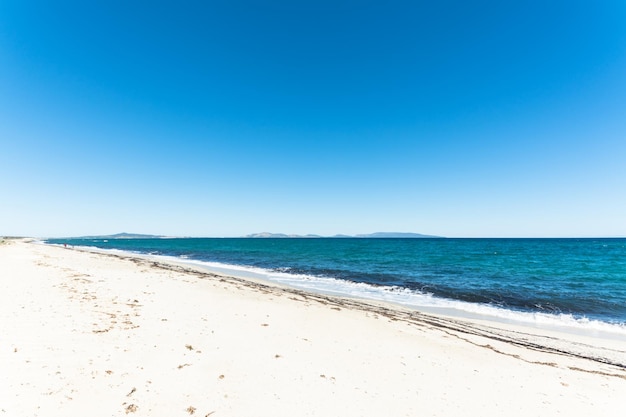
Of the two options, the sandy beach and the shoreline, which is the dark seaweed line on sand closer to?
the sandy beach

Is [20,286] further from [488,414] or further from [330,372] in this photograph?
[488,414]

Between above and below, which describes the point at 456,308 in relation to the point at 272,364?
below

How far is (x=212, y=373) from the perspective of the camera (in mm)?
6059

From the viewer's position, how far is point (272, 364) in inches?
263

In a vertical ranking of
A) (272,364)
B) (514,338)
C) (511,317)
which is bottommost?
(511,317)

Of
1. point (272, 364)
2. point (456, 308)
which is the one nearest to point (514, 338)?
point (456, 308)

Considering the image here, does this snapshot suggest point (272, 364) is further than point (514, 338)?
No

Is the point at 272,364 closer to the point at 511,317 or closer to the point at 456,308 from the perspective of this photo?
the point at 456,308

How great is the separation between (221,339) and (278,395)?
3.21 m

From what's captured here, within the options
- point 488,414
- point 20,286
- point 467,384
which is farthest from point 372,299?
point 20,286

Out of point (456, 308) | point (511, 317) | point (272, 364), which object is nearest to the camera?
point (272, 364)

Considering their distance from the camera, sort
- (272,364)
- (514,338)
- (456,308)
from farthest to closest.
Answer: (456,308) → (514,338) → (272,364)

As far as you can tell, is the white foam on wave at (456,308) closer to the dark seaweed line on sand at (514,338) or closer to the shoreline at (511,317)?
the shoreline at (511,317)

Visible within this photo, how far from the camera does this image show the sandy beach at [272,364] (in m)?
5.11
